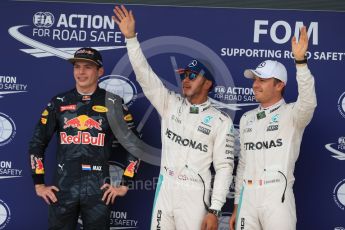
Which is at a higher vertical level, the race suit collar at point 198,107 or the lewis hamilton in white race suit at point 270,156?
the race suit collar at point 198,107

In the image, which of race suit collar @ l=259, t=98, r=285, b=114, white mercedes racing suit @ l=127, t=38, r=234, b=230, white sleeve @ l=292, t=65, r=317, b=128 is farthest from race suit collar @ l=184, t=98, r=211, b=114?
white sleeve @ l=292, t=65, r=317, b=128

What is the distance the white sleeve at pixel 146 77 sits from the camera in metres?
4.02

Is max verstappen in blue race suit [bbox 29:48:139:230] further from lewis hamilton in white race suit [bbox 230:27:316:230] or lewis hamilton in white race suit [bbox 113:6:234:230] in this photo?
lewis hamilton in white race suit [bbox 230:27:316:230]

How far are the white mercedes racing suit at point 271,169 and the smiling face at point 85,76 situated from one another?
1.28 m

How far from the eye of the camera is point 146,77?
4086 mm

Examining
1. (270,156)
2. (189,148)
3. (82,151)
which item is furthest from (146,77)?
(270,156)

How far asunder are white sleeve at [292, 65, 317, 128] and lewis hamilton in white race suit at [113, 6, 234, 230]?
529mm

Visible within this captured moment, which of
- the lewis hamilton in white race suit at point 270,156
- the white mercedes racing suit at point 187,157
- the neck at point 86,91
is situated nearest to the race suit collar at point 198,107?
the white mercedes racing suit at point 187,157

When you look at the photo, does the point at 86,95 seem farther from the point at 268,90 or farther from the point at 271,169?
the point at 271,169

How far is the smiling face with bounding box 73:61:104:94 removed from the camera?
4434 mm

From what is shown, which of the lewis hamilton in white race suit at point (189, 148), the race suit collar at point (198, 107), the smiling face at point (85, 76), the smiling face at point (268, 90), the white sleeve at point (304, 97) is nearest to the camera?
the white sleeve at point (304, 97)

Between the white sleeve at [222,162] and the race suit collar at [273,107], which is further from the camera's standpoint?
the race suit collar at [273,107]

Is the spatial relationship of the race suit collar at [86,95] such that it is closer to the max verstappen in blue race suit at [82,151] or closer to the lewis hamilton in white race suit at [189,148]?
the max verstappen in blue race suit at [82,151]

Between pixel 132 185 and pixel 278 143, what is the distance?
1461mm
